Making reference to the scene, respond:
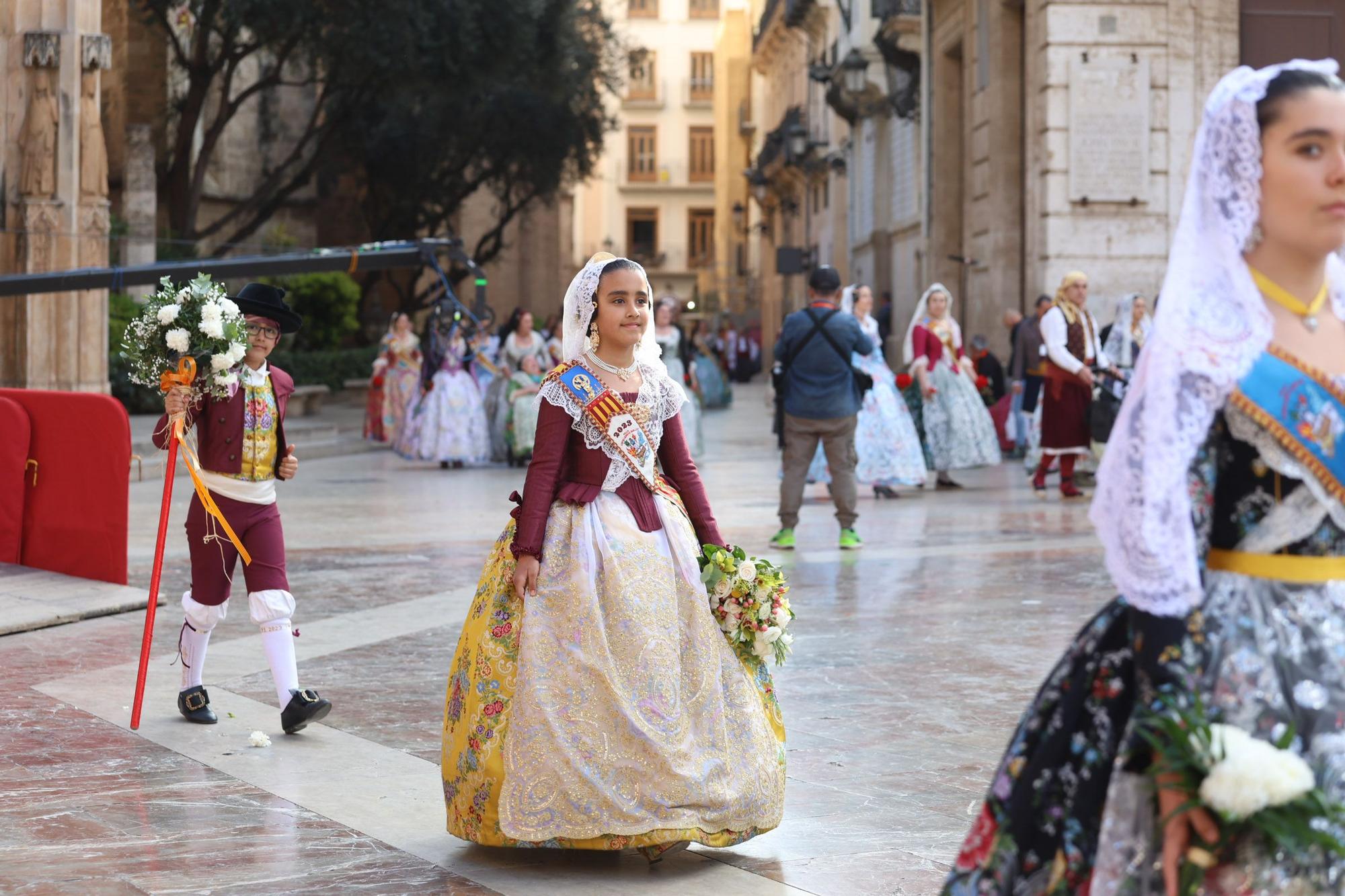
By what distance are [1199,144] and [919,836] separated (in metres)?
2.67

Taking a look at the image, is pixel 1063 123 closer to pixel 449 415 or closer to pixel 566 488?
pixel 449 415

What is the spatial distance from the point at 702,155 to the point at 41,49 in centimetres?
7020

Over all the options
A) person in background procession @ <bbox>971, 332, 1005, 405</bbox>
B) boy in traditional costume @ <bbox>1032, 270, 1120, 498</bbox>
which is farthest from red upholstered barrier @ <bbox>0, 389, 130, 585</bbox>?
person in background procession @ <bbox>971, 332, 1005, 405</bbox>

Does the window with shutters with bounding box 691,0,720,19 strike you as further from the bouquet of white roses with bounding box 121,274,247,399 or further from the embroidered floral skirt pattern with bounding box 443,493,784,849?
the embroidered floral skirt pattern with bounding box 443,493,784,849

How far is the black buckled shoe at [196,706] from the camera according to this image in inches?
260

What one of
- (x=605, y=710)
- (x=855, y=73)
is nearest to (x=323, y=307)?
(x=855, y=73)

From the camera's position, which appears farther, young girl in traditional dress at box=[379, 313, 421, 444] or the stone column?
young girl in traditional dress at box=[379, 313, 421, 444]

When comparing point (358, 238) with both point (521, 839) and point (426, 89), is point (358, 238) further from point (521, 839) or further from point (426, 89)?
point (521, 839)

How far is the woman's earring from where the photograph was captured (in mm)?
2834

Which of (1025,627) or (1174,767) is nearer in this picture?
(1174,767)

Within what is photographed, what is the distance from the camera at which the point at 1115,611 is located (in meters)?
2.88

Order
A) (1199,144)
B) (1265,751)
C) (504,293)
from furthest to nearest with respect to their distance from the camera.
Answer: (504,293) < (1199,144) < (1265,751)

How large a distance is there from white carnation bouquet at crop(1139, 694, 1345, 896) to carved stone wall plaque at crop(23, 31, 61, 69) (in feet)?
56.4

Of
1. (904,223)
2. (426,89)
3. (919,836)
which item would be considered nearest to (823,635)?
(919,836)
